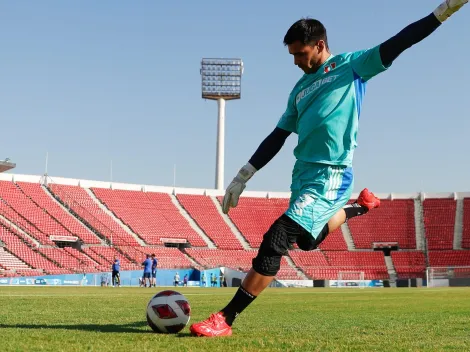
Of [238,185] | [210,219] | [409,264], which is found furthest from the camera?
[210,219]

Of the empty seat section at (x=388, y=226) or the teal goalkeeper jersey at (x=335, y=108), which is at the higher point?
the teal goalkeeper jersey at (x=335, y=108)

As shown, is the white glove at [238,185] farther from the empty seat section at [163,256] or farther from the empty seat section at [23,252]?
the empty seat section at [163,256]

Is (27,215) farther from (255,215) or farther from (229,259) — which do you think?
(255,215)

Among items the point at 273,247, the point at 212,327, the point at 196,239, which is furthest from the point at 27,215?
the point at 273,247

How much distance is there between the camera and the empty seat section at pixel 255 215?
6122cm

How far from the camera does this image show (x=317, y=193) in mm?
5137

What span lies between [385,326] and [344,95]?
2685 mm

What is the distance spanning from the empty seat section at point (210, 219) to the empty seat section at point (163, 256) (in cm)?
565

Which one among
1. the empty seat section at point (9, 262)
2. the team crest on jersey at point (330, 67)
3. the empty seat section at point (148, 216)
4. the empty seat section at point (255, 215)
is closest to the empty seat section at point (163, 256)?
the empty seat section at point (148, 216)

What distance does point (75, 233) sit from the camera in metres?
50.7

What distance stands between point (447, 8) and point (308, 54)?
115 centimetres

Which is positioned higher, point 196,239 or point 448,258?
point 196,239

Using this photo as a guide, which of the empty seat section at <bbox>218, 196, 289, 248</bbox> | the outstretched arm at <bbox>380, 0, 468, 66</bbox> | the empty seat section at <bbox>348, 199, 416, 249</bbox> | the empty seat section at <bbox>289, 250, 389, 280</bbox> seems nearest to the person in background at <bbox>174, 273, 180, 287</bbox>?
the empty seat section at <bbox>289, 250, 389, 280</bbox>

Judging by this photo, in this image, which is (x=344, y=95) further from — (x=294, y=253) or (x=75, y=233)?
(x=294, y=253)
